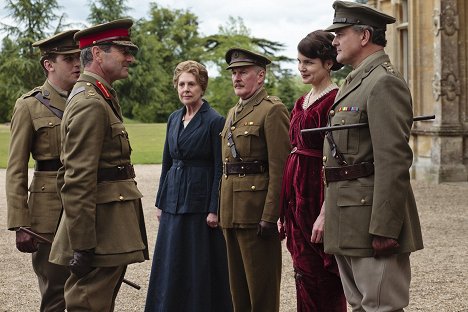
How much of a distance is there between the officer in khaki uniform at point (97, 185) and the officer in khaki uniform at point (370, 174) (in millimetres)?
1055

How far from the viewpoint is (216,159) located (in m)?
5.66

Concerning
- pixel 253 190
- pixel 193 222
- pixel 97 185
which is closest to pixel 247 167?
Answer: pixel 253 190

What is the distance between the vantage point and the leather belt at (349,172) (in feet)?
13.0

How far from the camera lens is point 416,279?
24.6 ft

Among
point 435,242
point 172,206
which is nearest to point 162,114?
point 435,242

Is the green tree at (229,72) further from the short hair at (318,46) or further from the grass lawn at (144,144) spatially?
the short hair at (318,46)

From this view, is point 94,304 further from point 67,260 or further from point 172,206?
point 172,206

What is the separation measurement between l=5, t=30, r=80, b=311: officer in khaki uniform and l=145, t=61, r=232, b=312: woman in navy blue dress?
788 mm

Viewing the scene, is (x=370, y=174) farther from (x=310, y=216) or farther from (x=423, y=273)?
(x=423, y=273)

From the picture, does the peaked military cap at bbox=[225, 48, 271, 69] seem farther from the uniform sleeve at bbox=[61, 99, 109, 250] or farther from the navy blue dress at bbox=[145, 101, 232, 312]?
the uniform sleeve at bbox=[61, 99, 109, 250]

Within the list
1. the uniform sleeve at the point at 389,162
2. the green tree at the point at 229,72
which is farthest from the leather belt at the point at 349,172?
the green tree at the point at 229,72

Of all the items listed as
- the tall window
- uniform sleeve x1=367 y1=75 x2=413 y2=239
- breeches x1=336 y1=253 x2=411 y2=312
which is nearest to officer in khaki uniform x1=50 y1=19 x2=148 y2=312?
breeches x1=336 y1=253 x2=411 y2=312

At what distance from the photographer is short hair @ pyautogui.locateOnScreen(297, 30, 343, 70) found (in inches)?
191

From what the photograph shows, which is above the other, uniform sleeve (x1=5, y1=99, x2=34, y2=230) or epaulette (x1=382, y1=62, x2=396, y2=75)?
epaulette (x1=382, y1=62, x2=396, y2=75)
